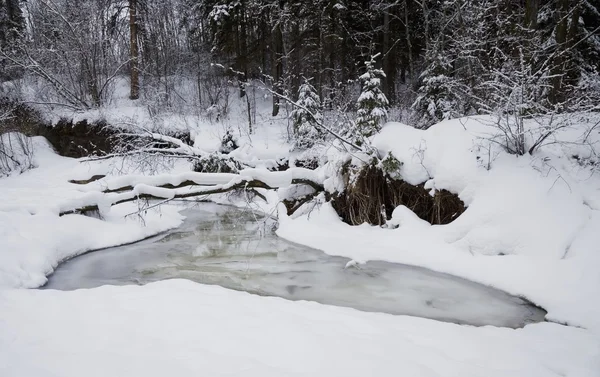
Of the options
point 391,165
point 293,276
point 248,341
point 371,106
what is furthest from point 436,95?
point 248,341

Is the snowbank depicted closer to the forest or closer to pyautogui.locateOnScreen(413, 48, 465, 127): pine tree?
the forest

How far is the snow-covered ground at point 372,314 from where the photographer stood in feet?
10.4

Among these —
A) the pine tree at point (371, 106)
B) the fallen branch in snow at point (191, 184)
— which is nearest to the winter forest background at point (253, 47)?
the pine tree at point (371, 106)

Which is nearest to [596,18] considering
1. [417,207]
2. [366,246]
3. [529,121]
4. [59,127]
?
[529,121]

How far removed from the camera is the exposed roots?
856 centimetres

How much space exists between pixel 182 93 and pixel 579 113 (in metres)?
20.2

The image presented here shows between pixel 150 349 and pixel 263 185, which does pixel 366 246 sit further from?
pixel 150 349

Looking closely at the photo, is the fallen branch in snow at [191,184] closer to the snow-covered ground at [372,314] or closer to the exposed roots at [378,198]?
the snow-covered ground at [372,314]

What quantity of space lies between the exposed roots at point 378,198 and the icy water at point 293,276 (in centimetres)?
181

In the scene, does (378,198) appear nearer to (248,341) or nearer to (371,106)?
(371,106)

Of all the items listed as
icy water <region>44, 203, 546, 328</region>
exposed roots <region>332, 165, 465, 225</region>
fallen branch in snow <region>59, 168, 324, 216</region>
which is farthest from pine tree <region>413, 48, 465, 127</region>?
icy water <region>44, 203, 546, 328</region>

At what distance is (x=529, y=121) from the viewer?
763 centimetres

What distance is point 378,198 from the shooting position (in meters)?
9.00

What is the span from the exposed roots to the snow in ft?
13.7
